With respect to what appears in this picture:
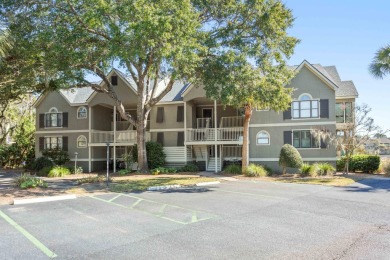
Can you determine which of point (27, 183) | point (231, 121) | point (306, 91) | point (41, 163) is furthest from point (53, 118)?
point (306, 91)

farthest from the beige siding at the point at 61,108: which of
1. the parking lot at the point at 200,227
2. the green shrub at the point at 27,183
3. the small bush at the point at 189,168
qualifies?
the parking lot at the point at 200,227

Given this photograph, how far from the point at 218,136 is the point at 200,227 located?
59.5 feet

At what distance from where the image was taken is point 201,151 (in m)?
28.9

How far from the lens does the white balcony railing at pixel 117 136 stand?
2938 centimetres

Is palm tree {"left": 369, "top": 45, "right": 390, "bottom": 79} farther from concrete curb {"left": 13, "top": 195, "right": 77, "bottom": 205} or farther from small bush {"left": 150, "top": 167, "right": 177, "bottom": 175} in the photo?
concrete curb {"left": 13, "top": 195, "right": 77, "bottom": 205}

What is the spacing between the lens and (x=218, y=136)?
27.0 metres

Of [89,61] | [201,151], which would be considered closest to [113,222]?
[89,61]

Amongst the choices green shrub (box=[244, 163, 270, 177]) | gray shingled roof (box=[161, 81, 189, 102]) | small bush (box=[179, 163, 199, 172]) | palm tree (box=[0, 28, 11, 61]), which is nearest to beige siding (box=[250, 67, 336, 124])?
green shrub (box=[244, 163, 270, 177])

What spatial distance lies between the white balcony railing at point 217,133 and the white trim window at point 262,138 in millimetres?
1469

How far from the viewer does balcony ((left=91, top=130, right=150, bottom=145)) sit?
29.3 meters

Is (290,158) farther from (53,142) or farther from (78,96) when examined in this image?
(53,142)

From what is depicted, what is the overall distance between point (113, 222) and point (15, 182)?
33.1ft

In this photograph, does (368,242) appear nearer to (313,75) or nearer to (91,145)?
(313,75)

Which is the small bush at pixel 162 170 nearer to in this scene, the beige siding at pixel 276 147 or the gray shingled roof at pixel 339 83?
the beige siding at pixel 276 147
